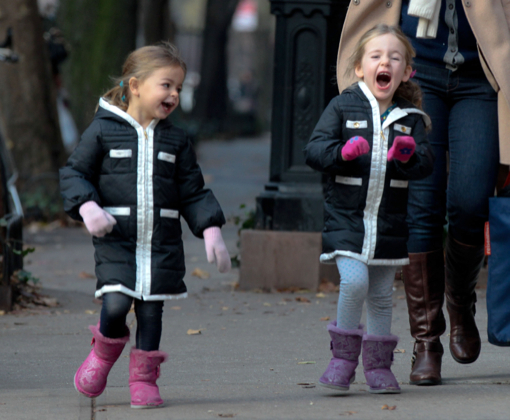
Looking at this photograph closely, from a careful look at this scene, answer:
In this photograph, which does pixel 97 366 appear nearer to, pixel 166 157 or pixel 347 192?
pixel 166 157

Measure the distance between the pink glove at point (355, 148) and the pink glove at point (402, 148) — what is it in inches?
4.1

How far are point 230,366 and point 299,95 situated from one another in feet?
8.81

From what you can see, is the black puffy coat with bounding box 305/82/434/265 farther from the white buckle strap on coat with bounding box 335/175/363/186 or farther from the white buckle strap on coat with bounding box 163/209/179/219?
the white buckle strap on coat with bounding box 163/209/179/219

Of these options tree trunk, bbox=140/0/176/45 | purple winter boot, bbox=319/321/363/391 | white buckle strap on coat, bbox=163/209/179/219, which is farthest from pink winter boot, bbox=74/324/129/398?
tree trunk, bbox=140/0/176/45

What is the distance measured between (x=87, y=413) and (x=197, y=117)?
25902mm

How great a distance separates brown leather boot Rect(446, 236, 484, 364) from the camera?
3938 millimetres

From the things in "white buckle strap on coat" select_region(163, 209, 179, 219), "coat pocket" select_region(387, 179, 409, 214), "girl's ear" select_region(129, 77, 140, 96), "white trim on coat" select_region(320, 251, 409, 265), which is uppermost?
"girl's ear" select_region(129, 77, 140, 96)

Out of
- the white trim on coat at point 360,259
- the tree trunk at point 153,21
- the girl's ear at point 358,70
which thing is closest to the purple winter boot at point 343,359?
the white trim on coat at point 360,259

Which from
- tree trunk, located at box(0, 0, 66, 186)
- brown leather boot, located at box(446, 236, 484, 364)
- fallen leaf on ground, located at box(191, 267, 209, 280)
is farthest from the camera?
tree trunk, located at box(0, 0, 66, 186)

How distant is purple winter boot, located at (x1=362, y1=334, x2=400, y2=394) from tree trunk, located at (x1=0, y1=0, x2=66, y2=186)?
7.64 metres

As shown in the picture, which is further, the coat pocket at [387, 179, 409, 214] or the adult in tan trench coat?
the adult in tan trench coat

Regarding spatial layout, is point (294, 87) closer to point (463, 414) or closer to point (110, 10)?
point (463, 414)

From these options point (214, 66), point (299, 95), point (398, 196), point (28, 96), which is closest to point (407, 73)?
point (398, 196)

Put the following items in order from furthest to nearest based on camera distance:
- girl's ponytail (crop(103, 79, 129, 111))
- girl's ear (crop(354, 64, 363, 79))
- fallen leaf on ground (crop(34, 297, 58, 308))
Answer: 1. fallen leaf on ground (crop(34, 297, 58, 308))
2. girl's ear (crop(354, 64, 363, 79))
3. girl's ponytail (crop(103, 79, 129, 111))
